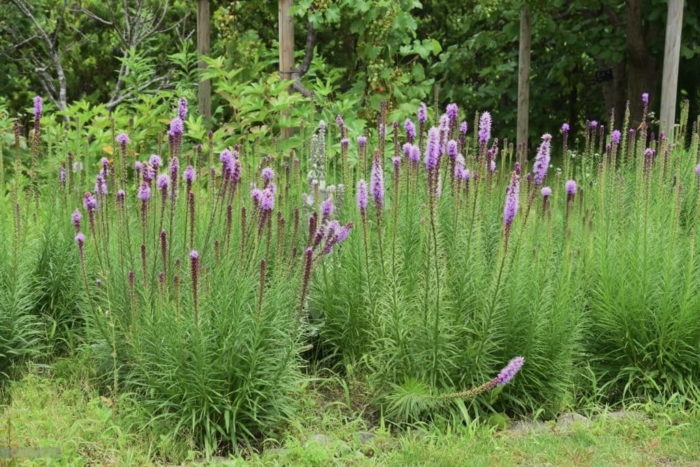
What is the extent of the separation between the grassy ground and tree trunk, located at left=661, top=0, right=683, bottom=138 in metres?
4.33

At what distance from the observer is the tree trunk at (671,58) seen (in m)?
7.32

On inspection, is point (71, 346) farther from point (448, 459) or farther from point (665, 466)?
point (665, 466)

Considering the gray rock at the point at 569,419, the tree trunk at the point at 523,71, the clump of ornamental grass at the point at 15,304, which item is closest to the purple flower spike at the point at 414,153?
the gray rock at the point at 569,419

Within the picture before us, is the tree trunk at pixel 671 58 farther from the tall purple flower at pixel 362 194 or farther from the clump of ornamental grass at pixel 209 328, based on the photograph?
the clump of ornamental grass at pixel 209 328

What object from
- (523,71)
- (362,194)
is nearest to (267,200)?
(362,194)

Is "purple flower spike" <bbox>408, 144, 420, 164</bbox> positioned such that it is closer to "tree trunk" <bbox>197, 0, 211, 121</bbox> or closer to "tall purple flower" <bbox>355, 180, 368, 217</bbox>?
"tall purple flower" <bbox>355, 180, 368, 217</bbox>

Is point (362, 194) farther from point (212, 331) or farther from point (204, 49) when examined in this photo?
point (204, 49)

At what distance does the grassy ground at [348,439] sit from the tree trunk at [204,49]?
415cm

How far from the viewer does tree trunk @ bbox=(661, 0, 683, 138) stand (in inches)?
288

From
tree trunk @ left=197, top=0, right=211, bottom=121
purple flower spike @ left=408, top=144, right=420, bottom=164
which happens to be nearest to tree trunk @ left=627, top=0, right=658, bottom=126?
tree trunk @ left=197, top=0, right=211, bottom=121

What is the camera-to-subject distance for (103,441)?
336 centimetres

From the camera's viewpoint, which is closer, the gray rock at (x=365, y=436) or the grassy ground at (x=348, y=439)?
the grassy ground at (x=348, y=439)

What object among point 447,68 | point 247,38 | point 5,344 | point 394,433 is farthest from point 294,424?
point 447,68

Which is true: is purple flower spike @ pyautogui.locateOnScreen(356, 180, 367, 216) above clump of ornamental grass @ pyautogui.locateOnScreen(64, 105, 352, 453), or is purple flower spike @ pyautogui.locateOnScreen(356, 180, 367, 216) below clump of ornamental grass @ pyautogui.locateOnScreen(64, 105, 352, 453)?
above
